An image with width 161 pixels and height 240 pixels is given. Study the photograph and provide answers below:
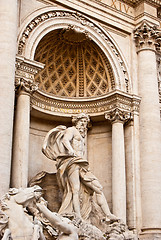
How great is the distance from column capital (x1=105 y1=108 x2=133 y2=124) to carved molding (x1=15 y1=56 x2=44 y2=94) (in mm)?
2855

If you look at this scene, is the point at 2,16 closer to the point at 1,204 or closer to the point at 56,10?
the point at 56,10

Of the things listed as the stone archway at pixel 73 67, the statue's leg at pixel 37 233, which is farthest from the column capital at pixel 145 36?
the statue's leg at pixel 37 233

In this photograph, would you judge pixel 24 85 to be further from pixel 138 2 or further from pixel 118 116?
pixel 138 2

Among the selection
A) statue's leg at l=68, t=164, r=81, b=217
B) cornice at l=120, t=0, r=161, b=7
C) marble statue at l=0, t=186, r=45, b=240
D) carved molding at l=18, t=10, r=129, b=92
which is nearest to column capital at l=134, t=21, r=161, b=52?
cornice at l=120, t=0, r=161, b=7

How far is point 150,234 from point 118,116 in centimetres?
368

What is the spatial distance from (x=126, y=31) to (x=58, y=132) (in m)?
4.74

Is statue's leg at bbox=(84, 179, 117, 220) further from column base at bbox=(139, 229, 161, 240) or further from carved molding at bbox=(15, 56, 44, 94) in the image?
carved molding at bbox=(15, 56, 44, 94)

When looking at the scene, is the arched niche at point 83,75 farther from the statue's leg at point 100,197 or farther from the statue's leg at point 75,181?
the statue's leg at point 100,197

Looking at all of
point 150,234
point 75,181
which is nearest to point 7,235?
point 75,181

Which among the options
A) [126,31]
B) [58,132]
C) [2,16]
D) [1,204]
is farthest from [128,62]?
[1,204]

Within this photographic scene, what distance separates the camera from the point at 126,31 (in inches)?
626

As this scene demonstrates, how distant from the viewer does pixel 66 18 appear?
14484 millimetres

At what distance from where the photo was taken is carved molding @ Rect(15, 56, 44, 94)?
1266cm

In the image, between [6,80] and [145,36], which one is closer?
[6,80]
